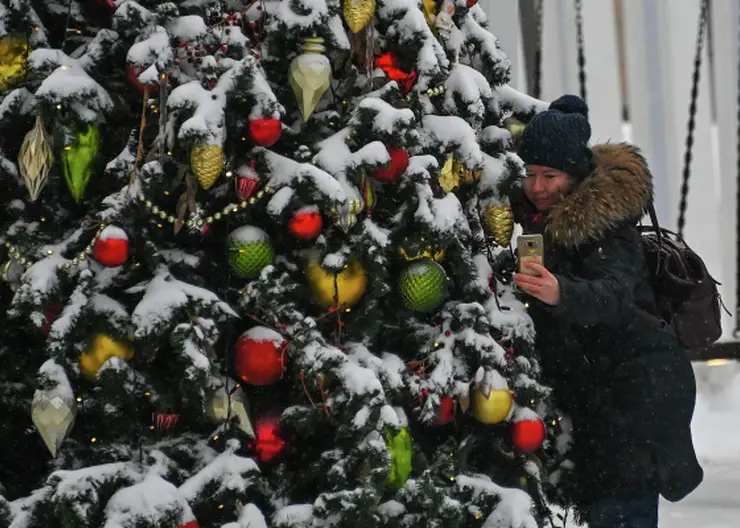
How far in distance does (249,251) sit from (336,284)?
18 centimetres

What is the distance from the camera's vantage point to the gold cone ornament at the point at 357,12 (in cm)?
201

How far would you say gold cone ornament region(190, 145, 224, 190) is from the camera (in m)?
1.84

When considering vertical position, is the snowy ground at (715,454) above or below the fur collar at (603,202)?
below

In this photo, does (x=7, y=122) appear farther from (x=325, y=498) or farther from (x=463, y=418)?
(x=463, y=418)

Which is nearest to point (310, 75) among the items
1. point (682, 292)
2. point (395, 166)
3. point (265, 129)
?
point (265, 129)

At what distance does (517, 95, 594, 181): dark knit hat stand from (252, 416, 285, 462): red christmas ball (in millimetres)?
906

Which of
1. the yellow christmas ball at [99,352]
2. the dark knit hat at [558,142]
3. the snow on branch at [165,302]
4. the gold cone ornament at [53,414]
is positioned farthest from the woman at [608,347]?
the gold cone ornament at [53,414]

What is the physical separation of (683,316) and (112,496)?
1.43 metres

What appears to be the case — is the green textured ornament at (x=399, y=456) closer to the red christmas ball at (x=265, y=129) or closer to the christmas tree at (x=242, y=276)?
the christmas tree at (x=242, y=276)

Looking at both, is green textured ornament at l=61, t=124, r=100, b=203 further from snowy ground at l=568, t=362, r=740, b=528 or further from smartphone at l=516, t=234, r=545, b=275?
snowy ground at l=568, t=362, r=740, b=528

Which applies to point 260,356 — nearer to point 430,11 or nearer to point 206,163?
point 206,163

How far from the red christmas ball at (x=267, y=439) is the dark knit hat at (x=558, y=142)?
906 millimetres

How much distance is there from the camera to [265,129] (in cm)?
190

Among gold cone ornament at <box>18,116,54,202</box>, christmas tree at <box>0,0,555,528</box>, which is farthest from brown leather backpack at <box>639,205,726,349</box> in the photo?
gold cone ornament at <box>18,116,54,202</box>
